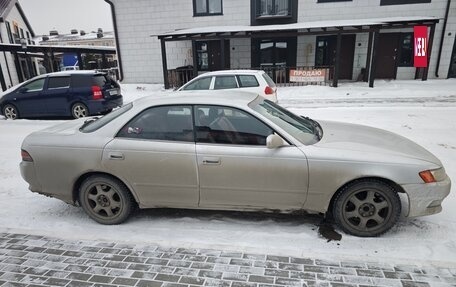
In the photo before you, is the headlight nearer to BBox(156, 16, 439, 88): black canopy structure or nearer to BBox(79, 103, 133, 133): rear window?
BBox(79, 103, 133, 133): rear window

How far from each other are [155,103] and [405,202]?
328 cm

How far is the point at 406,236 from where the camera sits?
133 inches

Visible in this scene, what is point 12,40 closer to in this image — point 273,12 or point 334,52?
point 273,12

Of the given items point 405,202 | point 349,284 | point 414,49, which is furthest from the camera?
point 414,49

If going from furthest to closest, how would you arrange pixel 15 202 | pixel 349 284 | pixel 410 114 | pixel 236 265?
pixel 410 114 → pixel 15 202 → pixel 236 265 → pixel 349 284

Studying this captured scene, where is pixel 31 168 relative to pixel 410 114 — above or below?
above

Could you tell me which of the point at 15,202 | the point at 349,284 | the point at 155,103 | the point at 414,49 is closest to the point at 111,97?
the point at 15,202

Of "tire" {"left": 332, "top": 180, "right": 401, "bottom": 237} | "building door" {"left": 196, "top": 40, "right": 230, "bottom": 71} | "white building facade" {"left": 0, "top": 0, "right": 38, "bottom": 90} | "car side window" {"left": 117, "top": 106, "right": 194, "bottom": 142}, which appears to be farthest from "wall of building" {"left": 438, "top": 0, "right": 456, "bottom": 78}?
"white building facade" {"left": 0, "top": 0, "right": 38, "bottom": 90}

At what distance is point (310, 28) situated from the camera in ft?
51.7

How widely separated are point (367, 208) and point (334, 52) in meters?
16.0

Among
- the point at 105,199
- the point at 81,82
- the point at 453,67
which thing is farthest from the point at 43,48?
the point at 453,67

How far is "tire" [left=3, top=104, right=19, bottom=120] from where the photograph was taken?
10516 mm

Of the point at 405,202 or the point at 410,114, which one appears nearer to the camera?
the point at 405,202

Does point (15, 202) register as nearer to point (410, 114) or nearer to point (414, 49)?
point (410, 114)
